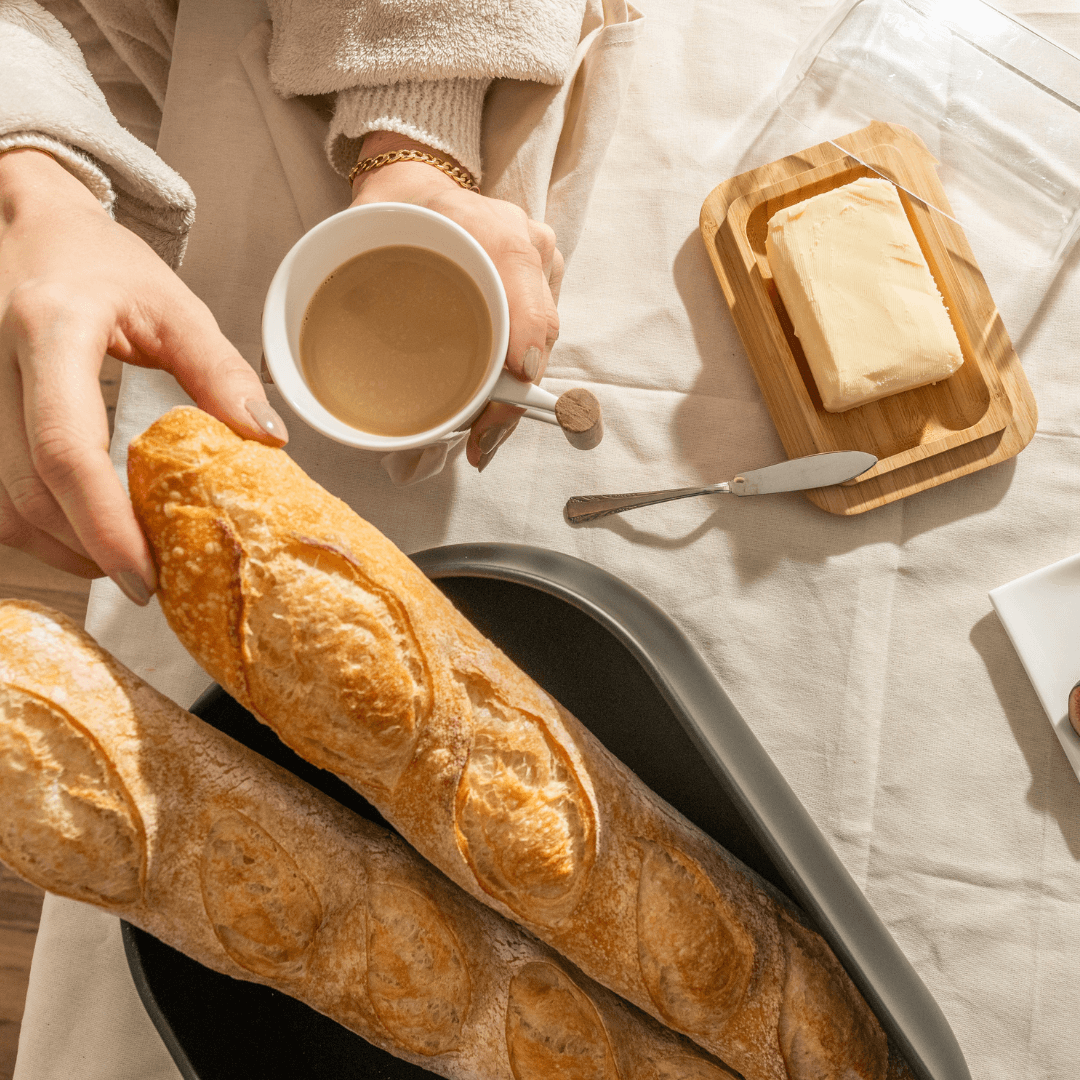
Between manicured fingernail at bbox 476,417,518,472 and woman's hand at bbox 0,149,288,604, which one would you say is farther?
manicured fingernail at bbox 476,417,518,472

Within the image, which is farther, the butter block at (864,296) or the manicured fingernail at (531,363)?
the butter block at (864,296)

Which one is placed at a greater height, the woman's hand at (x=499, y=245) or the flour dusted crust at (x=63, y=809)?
the woman's hand at (x=499, y=245)

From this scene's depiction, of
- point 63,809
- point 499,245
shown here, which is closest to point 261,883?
point 63,809

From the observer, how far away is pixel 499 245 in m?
0.70

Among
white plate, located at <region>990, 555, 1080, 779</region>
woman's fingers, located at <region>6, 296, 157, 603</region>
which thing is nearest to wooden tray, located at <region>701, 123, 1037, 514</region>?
white plate, located at <region>990, 555, 1080, 779</region>

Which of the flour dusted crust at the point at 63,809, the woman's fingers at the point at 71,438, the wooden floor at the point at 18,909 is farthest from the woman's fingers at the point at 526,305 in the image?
the wooden floor at the point at 18,909

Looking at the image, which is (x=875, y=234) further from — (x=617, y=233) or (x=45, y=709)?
(x=45, y=709)

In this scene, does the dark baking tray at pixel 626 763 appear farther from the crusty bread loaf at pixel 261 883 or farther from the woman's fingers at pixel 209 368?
the woman's fingers at pixel 209 368

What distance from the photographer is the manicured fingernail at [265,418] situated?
58cm

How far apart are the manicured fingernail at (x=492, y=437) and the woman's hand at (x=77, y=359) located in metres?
0.21

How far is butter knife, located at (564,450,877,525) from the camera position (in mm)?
769

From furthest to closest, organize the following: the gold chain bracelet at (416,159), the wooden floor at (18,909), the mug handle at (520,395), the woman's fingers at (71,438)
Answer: the wooden floor at (18,909), the gold chain bracelet at (416,159), the mug handle at (520,395), the woman's fingers at (71,438)

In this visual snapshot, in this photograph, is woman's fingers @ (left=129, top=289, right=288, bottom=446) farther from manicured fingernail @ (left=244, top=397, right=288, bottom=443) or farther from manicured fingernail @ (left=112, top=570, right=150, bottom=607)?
manicured fingernail @ (left=112, top=570, right=150, bottom=607)

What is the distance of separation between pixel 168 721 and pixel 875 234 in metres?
0.81
